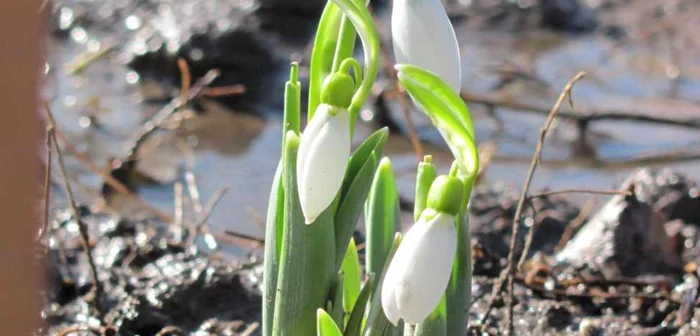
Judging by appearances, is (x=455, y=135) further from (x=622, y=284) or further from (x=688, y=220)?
(x=688, y=220)

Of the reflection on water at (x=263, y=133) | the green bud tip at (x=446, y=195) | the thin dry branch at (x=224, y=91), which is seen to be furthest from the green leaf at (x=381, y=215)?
the reflection on water at (x=263, y=133)

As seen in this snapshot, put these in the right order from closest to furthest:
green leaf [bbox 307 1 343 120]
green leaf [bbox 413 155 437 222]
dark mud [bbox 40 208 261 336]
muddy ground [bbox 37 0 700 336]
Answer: green leaf [bbox 413 155 437 222]
green leaf [bbox 307 1 343 120]
dark mud [bbox 40 208 261 336]
muddy ground [bbox 37 0 700 336]

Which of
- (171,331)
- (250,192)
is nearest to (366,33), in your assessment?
(171,331)

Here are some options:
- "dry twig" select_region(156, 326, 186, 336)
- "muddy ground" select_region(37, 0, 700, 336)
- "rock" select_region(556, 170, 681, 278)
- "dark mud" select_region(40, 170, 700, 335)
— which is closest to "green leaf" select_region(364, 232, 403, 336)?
"muddy ground" select_region(37, 0, 700, 336)

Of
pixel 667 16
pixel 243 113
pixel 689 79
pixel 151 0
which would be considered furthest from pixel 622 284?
pixel 667 16

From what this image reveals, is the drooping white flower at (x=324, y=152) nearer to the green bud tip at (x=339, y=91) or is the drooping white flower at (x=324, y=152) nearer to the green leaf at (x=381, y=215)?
the green bud tip at (x=339, y=91)

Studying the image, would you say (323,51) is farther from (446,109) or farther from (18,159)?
(18,159)

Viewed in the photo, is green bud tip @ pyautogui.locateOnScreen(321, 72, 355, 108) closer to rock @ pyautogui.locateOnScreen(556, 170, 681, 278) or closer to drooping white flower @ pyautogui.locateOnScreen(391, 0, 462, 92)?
drooping white flower @ pyautogui.locateOnScreen(391, 0, 462, 92)
